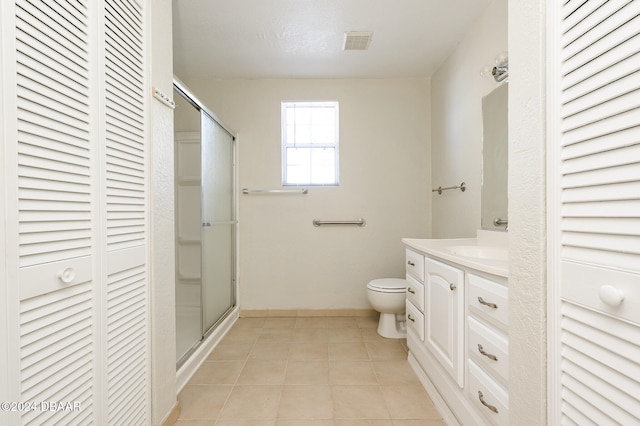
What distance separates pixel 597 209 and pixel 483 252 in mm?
1198

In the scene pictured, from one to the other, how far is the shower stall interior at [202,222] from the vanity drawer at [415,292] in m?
1.49

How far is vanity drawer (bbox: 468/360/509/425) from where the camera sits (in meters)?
1.04

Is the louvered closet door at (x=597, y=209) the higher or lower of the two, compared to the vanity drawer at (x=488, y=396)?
higher

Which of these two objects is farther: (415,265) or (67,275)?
(415,265)

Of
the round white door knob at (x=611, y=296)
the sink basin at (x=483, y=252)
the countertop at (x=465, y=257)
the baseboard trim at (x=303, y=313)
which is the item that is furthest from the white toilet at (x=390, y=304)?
the round white door knob at (x=611, y=296)

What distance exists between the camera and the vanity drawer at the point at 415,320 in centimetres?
182

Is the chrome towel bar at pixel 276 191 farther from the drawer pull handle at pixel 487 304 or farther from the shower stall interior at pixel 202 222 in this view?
the drawer pull handle at pixel 487 304

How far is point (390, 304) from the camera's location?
2.44 m

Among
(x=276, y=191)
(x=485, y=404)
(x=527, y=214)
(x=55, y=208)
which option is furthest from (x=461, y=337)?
(x=276, y=191)

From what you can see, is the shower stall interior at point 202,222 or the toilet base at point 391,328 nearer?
the shower stall interior at point 202,222

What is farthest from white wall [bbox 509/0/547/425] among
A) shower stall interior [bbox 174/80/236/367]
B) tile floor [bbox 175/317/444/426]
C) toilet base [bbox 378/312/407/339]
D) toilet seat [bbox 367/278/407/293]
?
shower stall interior [bbox 174/80/236/367]

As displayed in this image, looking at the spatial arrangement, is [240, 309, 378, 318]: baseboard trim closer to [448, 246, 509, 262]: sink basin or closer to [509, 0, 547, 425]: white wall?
[448, 246, 509, 262]: sink basin

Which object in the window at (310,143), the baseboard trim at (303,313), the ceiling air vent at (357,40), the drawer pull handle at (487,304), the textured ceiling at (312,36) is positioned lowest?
the baseboard trim at (303,313)

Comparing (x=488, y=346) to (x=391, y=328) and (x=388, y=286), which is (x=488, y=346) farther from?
(x=391, y=328)
